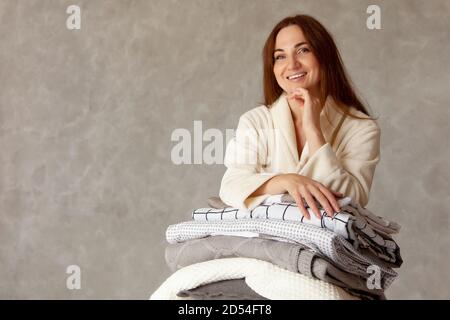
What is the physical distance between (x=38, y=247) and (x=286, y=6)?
1.48m

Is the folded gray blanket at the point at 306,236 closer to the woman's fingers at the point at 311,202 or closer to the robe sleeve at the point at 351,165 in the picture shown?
the woman's fingers at the point at 311,202

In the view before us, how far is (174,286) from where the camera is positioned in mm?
1091

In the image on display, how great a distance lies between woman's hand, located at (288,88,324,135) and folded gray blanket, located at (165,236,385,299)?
32 cm

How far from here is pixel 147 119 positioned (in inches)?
107

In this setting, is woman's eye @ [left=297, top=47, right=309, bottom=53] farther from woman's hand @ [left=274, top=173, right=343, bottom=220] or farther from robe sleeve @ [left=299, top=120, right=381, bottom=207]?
woman's hand @ [left=274, top=173, right=343, bottom=220]

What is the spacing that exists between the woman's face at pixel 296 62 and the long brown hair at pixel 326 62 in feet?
0.04

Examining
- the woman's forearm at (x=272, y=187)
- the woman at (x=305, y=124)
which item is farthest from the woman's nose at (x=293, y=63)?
the woman's forearm at (x=272, y=187)

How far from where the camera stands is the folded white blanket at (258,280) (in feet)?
3.28

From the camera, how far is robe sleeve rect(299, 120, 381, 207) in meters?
1.26

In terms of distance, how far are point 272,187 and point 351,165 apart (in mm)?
204

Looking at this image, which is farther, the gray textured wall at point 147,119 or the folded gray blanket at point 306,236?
the gray textured wall at point 147,119

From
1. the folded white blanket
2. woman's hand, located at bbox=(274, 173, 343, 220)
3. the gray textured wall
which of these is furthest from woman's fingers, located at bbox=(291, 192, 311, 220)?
the gray textured wall

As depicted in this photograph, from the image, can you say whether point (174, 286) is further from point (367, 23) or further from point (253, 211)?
point (367, 23)
